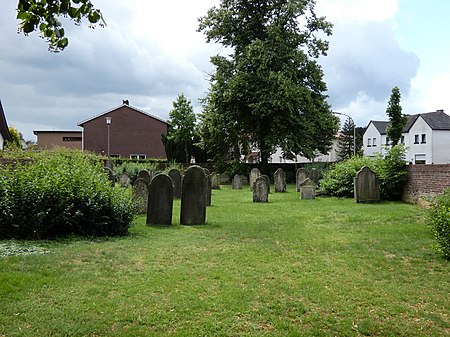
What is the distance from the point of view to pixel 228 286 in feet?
17.9

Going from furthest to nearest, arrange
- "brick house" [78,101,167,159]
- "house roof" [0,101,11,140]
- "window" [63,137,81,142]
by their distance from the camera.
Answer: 1. "window" [63,137,81,142]
2. "brick house" [78,101,167,159]
3. "house roof" [0,101,11,140]

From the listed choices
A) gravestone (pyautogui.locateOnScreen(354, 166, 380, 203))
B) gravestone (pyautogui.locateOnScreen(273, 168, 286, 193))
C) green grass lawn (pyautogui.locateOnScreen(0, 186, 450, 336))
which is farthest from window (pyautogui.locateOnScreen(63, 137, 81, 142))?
green grass lawn (pyautogui.locateOnScreen(0, 186, 450, 336))

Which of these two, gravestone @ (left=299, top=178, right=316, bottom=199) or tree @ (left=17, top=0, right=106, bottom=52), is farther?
gravestone @ (left=299, top=178, right=316, bottom=199)

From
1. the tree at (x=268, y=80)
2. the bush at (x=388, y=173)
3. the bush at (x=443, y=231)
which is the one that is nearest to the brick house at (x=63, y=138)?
the tree at (x=268, y=80)

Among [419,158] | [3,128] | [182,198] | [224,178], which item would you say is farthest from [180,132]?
[182,198]

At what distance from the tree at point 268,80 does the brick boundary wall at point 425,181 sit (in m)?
15.3

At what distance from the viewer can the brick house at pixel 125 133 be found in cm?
5069

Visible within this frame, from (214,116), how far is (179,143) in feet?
46.6

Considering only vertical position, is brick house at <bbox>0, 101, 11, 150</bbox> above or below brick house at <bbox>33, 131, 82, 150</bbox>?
below

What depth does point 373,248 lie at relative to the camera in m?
8.10

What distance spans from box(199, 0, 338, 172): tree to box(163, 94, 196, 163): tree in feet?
35.3

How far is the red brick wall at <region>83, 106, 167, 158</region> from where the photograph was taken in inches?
1997

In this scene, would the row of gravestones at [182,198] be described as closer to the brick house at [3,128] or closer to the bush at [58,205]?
the bush at [58,205]

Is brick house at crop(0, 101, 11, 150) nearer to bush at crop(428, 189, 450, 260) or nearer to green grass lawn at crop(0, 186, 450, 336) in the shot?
green grass lawn at crop(0, 186, 450, 336)
